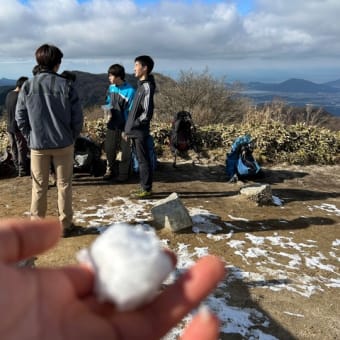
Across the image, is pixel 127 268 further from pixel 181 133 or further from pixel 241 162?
pixel 181 133

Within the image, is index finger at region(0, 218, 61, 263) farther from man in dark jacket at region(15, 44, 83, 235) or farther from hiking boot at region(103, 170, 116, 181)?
hiking boot at region(103, 170, 116, 181)

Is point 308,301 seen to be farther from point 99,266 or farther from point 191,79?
point 191,79

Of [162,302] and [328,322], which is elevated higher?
[162,302]

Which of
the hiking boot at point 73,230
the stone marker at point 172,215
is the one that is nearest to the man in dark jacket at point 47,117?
the hiking boot at point 73,230

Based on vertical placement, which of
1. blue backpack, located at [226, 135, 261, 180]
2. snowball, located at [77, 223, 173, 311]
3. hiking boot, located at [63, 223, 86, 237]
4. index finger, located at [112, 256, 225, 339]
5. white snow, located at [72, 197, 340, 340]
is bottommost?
white snow, located at [72, 197, 340, 340]

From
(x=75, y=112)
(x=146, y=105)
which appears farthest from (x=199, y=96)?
(x=75, y=112)

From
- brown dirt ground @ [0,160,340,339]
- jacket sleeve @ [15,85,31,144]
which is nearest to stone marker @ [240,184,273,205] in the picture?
brown dirt ground @ [0,160,340,339]

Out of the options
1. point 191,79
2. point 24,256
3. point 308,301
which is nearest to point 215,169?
point 308,301
